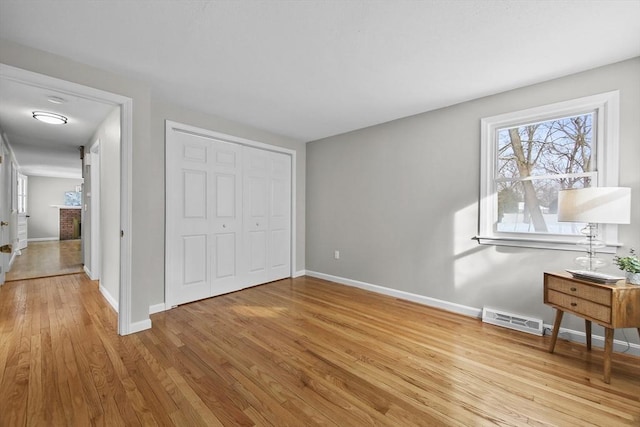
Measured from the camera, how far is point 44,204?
9.21 m

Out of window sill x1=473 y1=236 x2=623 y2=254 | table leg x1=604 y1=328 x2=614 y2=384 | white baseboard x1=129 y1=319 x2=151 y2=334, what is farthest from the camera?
white baseboard x1=129 y1=319 x2=151 y2=334

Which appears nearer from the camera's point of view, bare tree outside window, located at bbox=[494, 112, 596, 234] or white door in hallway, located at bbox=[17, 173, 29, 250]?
bare tree outside window, located at bbox=[494, 112, 596, 234]

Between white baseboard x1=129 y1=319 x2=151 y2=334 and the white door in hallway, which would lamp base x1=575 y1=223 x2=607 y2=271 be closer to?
white baseboard x1=129 y1=319 x2=151 y2=334

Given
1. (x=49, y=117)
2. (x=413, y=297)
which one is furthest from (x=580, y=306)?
(x=49, y=117)

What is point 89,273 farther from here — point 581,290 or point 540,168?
point 540,168

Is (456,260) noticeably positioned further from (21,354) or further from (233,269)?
(21,354)

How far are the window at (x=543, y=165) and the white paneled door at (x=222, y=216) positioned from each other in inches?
114

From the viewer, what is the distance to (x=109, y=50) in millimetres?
2072

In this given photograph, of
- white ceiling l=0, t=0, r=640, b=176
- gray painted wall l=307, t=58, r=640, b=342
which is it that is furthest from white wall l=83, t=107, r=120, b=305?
gray painted wall l=307, t=58, r=640, b=342

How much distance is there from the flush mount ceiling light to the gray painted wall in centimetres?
346

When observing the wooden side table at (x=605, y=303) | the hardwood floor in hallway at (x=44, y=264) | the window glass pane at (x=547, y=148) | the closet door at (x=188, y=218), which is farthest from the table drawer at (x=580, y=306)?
the hardwood floor in hallway at (x=44, y=264)

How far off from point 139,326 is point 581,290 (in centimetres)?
372

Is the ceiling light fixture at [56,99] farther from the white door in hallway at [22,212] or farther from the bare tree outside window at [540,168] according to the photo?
the white door in hallway at [22,212]

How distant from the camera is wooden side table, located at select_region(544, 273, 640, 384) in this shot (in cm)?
179
